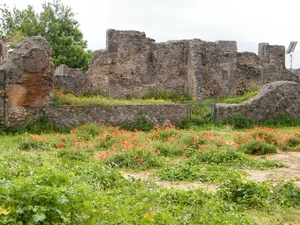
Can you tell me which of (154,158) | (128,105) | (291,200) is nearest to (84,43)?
(128,105)

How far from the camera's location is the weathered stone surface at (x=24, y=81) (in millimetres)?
13078

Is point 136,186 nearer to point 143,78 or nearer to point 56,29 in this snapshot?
point 143,78

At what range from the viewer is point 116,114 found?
14.6m

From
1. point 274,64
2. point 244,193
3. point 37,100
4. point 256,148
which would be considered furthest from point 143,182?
point 274,64

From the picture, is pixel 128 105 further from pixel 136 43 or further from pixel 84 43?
pixel 84 43

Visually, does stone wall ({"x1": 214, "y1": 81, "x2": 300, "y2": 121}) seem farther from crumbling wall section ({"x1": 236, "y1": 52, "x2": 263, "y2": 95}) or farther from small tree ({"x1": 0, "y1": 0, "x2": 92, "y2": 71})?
small tree ({"x1": 0, "y1": 0, "x2": 92, "y2": 71})

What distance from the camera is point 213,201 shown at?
19.1 feet

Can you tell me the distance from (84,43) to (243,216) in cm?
3627

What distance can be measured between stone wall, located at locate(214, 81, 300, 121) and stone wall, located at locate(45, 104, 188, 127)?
1.75m

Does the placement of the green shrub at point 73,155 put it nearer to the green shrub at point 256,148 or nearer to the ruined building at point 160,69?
the green shrub at point 256,148

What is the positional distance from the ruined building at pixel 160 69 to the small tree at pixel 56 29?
46.4 feet

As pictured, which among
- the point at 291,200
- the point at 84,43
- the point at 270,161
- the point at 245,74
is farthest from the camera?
the point at 84,43

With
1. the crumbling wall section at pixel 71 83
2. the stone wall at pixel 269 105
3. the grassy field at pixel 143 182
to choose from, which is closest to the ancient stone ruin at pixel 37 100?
the grassy field at pixel 143 182

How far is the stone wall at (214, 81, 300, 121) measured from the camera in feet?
52.3
